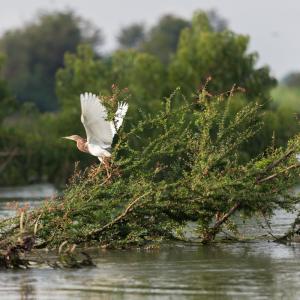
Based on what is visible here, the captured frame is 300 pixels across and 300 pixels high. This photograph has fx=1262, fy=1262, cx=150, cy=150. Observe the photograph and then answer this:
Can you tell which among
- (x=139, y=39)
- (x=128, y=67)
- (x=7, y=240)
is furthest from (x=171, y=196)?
(x=139, y=39)

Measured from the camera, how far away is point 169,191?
47.2ft

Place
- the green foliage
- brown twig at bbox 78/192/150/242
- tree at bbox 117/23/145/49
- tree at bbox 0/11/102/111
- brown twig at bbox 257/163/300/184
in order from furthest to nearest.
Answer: tree at bbox 117/23/145/49 → tree at bbox 0/11/102/111 → brown twig at bbox 257/163/300/184 → the green foliage → brown twig at bbox 78/192/150/242

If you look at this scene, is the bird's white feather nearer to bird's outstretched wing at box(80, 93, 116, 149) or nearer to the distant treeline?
bird's outstretched wing at box(80, 93, 116, 149)

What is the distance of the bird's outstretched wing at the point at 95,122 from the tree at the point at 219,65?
1952cm

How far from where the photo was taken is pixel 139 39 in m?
128

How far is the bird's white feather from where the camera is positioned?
52.8 feet

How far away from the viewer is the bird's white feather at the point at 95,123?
52.8ft

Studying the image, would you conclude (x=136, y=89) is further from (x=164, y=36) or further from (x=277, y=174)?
(x=164, y=36)

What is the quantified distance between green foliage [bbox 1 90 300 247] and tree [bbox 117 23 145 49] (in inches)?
4477

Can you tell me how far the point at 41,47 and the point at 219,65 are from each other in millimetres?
62578

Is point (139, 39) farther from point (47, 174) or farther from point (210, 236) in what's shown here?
point (210, 236)

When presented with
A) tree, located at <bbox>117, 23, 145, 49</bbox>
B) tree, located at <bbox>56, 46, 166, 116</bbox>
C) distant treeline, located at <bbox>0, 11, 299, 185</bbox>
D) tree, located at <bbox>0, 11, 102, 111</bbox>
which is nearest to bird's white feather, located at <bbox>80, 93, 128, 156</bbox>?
distant treeline, located at <bbox>0, 11, 299, 185</bbox>

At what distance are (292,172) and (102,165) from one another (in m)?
2.23

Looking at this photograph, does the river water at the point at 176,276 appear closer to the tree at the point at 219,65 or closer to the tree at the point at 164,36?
the tree at the point at 219,65
